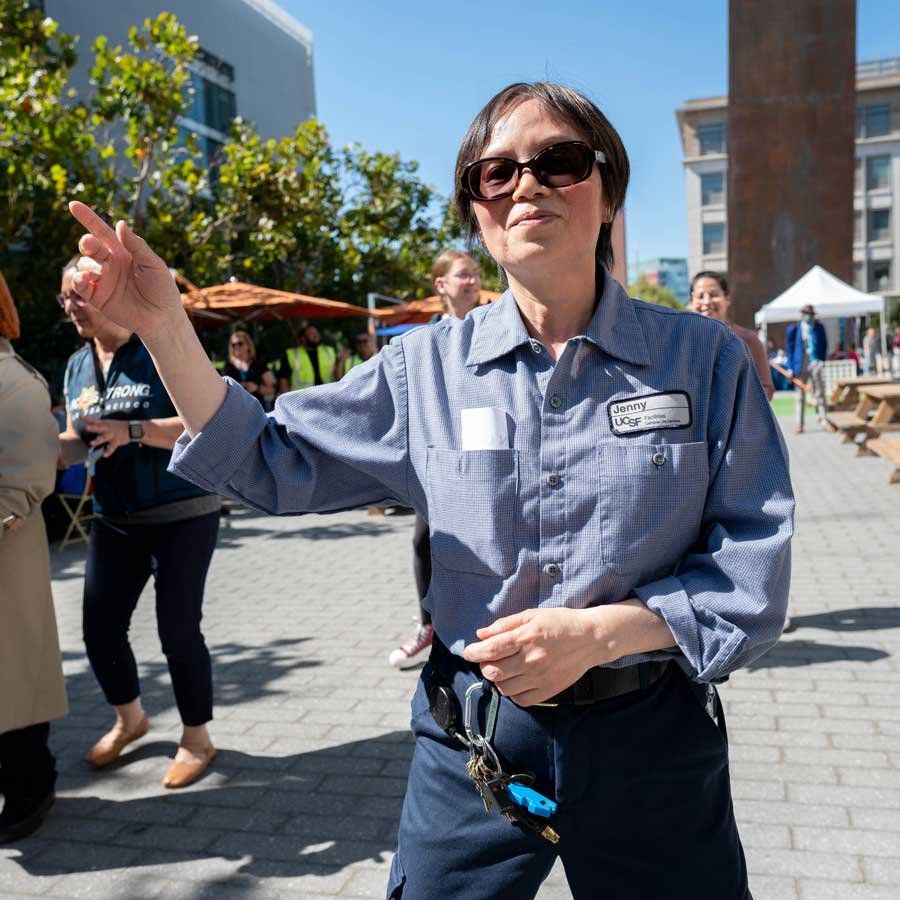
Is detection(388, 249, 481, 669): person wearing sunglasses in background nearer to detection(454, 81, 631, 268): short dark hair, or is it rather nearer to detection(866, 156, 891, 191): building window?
detection(454, 81, 631, 268): short dark hair

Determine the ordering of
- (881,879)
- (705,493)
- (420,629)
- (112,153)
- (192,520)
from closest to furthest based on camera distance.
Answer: (705,493), (881,879), (192,520), (420,629), (112,153)

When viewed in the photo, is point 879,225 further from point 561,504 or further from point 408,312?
point 561,504

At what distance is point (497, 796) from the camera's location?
1665 millimetres

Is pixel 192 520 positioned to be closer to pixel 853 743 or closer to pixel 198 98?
pixel 853 743

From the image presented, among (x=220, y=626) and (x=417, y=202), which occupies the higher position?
(x=417, y=202)

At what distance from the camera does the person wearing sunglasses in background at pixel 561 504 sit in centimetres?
163

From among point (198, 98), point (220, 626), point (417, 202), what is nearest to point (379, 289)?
point (417, 202)

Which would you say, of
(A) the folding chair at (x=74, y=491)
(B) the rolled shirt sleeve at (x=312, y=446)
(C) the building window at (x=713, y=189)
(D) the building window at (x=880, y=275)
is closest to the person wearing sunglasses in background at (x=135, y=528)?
(B) the rolled shirt sleeve at (x=312, y=446)

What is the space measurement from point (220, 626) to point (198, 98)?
Answer: 38.3 metres

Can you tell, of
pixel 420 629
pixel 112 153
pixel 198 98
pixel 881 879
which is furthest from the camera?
pixel 198 98

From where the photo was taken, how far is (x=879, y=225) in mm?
74938

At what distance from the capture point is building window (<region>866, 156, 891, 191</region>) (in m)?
74.3

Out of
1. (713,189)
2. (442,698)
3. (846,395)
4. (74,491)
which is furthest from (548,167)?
(713,189)

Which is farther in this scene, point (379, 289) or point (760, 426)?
point (379, 289)
